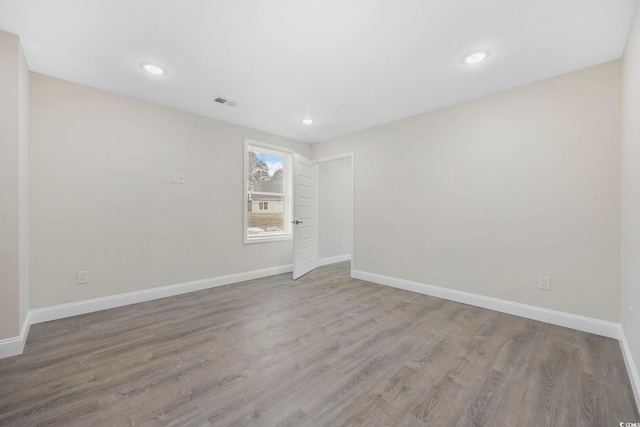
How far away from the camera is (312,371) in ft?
5.90

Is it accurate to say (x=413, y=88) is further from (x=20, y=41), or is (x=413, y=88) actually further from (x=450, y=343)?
(x=20, y=41)

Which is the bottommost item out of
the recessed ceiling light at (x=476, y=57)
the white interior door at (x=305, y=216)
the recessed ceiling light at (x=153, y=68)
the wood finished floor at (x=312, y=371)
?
the wood finished floor at (x=312, y=371)

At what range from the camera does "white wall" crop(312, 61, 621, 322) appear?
233 cm

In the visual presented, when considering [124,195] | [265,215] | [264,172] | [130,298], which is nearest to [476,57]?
[264,172]

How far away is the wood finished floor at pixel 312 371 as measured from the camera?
1418 millimetres

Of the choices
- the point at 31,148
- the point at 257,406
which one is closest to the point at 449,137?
the point at 257,406

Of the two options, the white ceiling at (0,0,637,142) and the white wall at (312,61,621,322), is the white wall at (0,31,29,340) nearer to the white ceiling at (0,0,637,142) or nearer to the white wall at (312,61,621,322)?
the white ceiling at (0,0,637,142)

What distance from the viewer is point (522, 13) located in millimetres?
1756

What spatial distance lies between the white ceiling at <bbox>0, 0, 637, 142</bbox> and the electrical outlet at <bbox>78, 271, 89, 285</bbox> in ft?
6.69

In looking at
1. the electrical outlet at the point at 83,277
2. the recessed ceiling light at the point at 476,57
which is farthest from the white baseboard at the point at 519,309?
the electrical outlet at the point at 83,277

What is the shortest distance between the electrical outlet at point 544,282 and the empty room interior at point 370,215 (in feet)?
0.05

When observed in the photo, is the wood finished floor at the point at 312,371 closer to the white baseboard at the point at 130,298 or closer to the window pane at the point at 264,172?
the white baseboard at the point at 130,298

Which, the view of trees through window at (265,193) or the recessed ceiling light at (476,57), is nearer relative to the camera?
the recessed ceiling light at (476,57)

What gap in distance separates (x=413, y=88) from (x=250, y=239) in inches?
124
